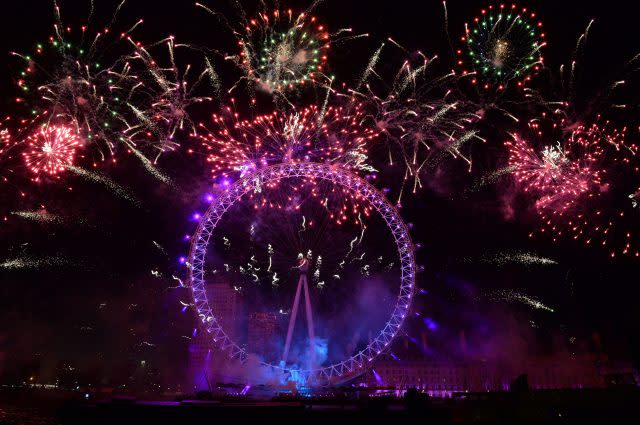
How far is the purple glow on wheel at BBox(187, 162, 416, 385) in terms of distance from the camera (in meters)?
32.0

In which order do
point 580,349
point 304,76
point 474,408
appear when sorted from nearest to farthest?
point 474,408 < point 304,76 < point 580,349

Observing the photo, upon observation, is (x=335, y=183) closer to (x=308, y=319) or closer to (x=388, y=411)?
(x=308, y=319)

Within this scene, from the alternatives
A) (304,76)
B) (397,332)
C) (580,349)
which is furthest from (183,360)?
(304,76)

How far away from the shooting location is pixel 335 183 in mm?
34094

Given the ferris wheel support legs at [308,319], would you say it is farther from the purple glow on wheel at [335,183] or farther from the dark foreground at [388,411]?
the dark foreground at [388,411]

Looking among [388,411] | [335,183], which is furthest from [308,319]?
[388,411]

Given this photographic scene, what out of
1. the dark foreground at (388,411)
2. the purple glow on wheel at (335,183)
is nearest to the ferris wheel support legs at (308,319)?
the purple glow on wheel at (335,183)

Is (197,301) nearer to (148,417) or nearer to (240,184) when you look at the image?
(240,184)

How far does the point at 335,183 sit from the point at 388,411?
19.3m

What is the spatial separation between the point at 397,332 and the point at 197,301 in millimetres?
14465

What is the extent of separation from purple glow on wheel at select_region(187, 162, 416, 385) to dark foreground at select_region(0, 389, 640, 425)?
39.6ft

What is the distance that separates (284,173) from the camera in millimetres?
32875

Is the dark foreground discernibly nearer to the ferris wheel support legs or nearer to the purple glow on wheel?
the purple glow on wheel

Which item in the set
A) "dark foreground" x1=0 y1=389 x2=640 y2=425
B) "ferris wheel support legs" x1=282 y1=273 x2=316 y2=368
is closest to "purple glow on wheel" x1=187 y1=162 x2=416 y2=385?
"ferris wheel support legs" x1=282 y1=273 x2=316 y2=368
